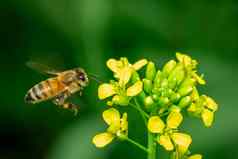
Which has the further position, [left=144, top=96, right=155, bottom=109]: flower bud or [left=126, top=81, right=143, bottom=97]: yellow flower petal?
[left=144, top=96, right=155, bottom=109]: flower bud

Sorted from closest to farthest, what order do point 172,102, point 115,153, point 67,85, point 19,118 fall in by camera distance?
1. point 172,102
2. point 67,85
3. point 115,153
4. point 19,118

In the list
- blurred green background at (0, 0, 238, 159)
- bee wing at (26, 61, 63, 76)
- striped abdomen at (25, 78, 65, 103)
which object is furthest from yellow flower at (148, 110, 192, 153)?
blurred green background at (0, 0, 238, 159)

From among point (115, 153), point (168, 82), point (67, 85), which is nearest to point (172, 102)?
point (168, 82)

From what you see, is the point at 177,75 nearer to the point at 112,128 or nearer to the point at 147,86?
the point at 147,86

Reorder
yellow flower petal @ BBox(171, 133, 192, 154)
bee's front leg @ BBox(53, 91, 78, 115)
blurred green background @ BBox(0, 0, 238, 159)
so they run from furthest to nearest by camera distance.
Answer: blurred green background @ BBox(0, 0, 238, 159) < bee's front leg @ BBox(53, 91, 78, 115) < yellow flower petal @ BBox(171, 133, 192, 154)

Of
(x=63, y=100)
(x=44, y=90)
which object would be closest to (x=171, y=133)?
(x=63, y=100)

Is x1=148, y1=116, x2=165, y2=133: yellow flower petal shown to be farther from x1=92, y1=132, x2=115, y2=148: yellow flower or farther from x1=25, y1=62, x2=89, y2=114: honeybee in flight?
x1=25, y1=62, x2=89, y2=114: honeybee in flight

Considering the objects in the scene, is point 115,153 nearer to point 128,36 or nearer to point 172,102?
point 128,36

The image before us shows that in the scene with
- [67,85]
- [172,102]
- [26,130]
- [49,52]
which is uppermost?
[49,52]
